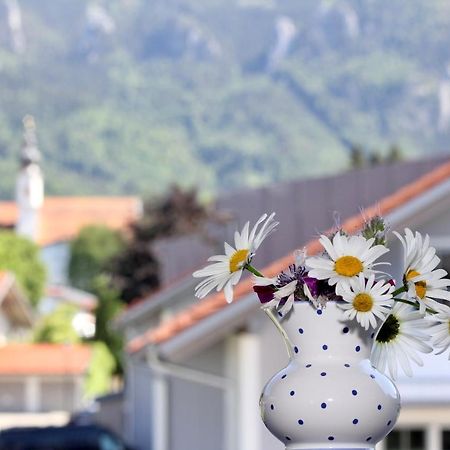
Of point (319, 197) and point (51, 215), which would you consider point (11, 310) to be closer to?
point (319, 197)

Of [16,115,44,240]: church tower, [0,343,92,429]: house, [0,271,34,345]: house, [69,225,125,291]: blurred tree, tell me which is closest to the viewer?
[0,343,92,429]: house

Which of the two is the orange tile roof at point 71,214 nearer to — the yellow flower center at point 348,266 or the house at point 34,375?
the house at point 34,375

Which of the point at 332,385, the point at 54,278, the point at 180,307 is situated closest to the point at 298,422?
the point at 332,385

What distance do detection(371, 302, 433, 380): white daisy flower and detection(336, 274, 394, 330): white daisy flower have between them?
0.34ft

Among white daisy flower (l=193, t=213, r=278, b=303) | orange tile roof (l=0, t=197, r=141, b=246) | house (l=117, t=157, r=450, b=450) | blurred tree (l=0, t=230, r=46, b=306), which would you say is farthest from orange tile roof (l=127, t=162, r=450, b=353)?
orange tile roof (l=0, t=197, r=141, b=246)

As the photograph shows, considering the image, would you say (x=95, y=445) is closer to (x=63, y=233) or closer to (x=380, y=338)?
(x=380, y=338)

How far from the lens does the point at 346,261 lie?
3.76 metres

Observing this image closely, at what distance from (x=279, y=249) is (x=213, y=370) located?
900cm

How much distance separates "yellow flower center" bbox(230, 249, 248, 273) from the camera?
3895mm

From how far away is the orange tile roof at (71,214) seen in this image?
525ft

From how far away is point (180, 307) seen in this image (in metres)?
32.8

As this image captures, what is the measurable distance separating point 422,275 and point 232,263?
41 cm

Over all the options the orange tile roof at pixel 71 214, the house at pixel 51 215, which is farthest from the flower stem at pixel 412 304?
the orange tile roof at pixel 71 214

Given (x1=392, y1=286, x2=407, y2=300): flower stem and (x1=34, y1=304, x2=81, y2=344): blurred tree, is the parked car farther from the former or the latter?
(x1=34, y1=304, x2=81, y2=344): blurred tree
